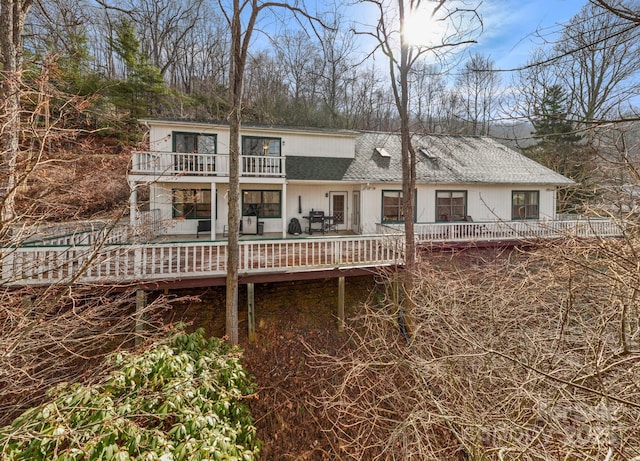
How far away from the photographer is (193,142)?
11734 millimetres

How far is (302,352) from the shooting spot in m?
7.07

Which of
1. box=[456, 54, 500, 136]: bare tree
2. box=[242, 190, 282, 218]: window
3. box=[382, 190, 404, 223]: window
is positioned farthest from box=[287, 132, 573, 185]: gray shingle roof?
→ box=[456, 54, 500, 136]: bare tree

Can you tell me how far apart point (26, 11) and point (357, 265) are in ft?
33.6

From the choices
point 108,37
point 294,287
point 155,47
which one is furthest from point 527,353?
point 155,47

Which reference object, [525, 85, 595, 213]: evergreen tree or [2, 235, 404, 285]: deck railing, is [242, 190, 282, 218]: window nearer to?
[2, 235, 404, 285]: deck railing

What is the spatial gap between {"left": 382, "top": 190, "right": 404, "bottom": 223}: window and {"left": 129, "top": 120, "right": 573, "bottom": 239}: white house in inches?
1.8

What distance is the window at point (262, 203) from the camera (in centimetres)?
1249

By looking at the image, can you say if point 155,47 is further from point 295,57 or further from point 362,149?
point 362,149

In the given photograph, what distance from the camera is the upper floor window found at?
452 inches

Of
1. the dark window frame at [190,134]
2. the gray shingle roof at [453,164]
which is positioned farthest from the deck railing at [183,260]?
the dark window frame at [190,134]

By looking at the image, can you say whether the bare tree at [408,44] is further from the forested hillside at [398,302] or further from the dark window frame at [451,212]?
the dark window frame at [451,212]

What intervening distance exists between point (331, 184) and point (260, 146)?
3.61 metres

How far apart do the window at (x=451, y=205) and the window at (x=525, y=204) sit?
263cm

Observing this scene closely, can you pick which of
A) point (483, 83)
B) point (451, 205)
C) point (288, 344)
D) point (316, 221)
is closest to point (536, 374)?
point (288, 344)
